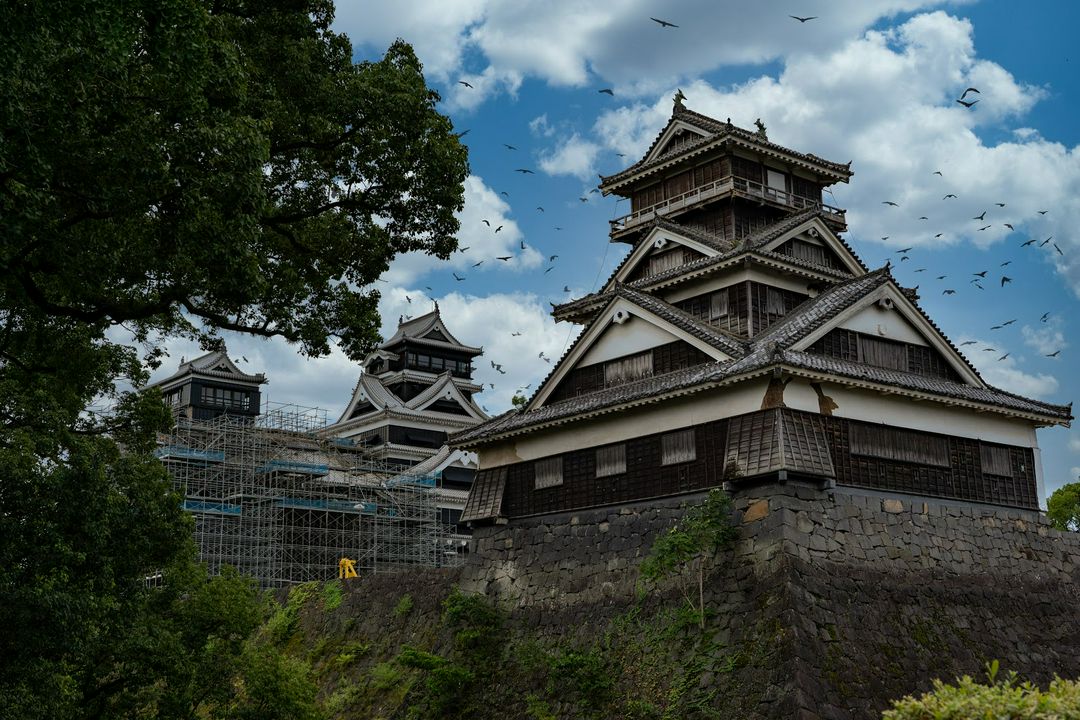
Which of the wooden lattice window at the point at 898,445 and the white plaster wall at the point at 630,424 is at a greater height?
the white plaster wall at the point at 630,424

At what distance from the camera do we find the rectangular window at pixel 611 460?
1110 inches

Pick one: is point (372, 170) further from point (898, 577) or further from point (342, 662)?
point (342, 662)

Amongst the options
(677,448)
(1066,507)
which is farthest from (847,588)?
(1066,507)

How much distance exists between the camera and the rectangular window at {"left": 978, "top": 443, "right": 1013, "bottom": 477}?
28109 millimetres

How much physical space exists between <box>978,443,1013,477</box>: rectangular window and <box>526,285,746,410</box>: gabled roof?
23.1 ft

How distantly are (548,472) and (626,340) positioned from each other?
13.8 feet

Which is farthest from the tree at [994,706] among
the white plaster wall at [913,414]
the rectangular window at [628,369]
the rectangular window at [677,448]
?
the rectangular window at [628,369]

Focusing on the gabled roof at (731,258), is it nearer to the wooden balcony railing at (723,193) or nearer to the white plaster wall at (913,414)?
the wooden balcony railing at (723,193)

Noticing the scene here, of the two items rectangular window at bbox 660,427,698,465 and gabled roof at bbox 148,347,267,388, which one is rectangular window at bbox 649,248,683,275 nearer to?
rectangular window at bbox 660,427,698,465

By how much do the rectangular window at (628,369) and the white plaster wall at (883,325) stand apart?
16.8ft

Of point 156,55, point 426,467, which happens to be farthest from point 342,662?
point 426,467

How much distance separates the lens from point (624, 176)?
35656mm

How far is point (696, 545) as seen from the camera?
80.5 feet

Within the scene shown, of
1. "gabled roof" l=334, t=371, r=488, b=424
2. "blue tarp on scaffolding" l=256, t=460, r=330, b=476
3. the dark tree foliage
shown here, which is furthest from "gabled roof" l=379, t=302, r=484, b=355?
the dark tree foliage
